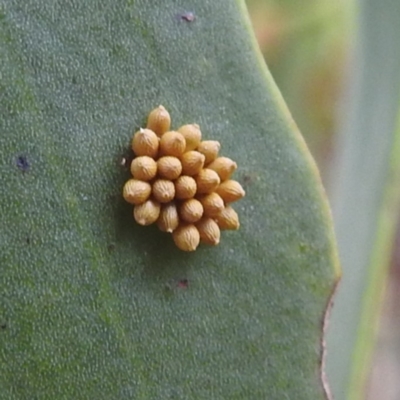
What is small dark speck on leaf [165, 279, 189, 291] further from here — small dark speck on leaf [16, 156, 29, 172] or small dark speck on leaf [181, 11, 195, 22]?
small dark speck on leaf [181, 11, 195, 22]

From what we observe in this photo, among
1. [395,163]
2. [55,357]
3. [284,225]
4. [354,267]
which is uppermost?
[395,163]

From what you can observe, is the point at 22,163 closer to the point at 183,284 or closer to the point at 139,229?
the point at 139,229

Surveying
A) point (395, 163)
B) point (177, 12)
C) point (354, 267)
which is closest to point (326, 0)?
point (395, 163)

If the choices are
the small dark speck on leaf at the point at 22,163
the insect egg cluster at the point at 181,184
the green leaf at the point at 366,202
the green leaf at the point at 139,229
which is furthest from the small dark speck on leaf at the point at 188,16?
the green leaf at the point at 366,202

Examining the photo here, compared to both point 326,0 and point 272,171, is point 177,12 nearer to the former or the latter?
point 272,171

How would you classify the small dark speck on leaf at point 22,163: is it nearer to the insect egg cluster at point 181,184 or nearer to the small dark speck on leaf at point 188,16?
the insect egg cluster at point 181,184
